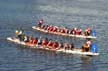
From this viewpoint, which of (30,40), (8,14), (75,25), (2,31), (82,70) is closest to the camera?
(82,70)

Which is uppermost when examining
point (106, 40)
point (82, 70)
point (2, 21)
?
point (2, 21)

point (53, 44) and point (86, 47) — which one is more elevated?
point (53, 44)

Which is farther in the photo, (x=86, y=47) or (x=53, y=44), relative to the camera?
(x=53, y=44)

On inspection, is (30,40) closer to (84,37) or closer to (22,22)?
(84,37)

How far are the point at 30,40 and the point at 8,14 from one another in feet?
118

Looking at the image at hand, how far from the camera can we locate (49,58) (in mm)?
50062

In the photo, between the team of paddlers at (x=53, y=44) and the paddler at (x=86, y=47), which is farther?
the team of paddlers at (x=53, y=44)

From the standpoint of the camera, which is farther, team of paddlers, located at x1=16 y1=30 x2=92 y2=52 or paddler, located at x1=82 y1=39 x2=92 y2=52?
team of paddlers, located at x1=16 y1=30 x2=92 y2=52

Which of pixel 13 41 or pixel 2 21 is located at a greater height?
pixel 2 21

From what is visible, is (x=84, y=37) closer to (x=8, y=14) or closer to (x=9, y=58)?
(x=9, y=58)

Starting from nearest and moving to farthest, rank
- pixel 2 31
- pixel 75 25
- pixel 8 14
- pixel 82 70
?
pixel 82 70
pixel 2 31
pixel 75 25
pixel 8 14

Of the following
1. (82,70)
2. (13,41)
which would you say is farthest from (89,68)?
(13,41)

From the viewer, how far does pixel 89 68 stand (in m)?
46.4

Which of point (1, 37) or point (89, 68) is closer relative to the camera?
point (89, 68)
